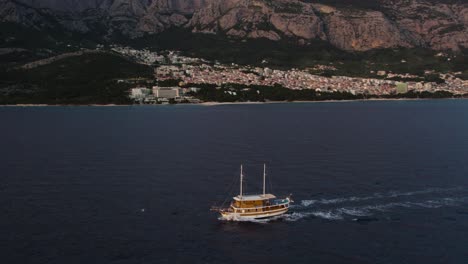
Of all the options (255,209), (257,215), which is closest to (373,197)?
(257,215)

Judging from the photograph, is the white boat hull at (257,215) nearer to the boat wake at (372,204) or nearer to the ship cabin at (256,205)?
the ship cabin at (256,205)

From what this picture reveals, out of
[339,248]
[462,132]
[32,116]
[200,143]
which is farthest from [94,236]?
[32,116]

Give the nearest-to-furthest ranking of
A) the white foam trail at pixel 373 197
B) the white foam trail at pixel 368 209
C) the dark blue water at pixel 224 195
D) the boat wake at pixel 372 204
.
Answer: the dark blue water at pixel 224 195, the white foam trail at pixel 368 209, the boat wake at pixel 372 204, the white foam trail at pixel 373 197

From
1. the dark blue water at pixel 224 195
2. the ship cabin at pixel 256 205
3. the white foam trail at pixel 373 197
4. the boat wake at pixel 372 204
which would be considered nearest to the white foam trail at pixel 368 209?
the boat wake at pixel 372 204

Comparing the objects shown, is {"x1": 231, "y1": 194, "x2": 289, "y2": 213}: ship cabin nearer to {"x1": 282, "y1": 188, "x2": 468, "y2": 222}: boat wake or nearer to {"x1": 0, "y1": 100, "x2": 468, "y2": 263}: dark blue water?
{"x1": 282, "y1": 188, "x2": 468, "y2": 222}: boat wake

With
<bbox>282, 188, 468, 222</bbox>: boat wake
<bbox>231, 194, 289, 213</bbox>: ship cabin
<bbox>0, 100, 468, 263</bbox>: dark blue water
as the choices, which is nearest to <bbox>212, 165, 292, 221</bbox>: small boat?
<bbox>231, 194, 289, 213</bbox>: ship cabin

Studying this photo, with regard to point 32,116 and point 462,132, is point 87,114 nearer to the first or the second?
point 32,116

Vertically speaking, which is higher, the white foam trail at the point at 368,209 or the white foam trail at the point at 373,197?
the white foam trail at the point at 373,197
